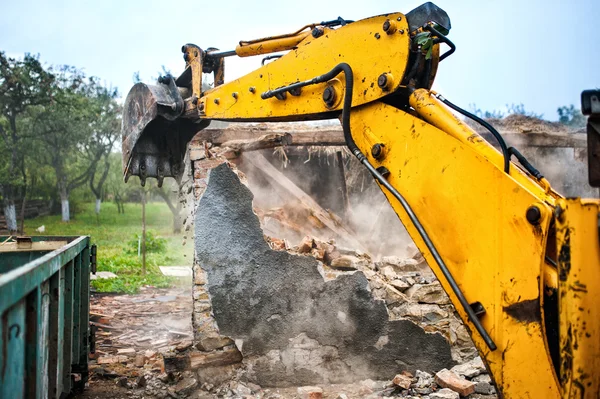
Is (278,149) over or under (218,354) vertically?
over

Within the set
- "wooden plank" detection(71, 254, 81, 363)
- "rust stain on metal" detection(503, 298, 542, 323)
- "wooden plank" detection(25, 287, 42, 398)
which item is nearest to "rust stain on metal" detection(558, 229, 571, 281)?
"rust stain on metal" detection(503, 298, 542, 323)

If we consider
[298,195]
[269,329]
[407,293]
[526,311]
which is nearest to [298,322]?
[269,329]

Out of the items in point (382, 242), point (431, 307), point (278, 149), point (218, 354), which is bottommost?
point (218, 354)

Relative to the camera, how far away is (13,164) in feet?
65.7

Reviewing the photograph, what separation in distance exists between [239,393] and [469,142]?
3.88m

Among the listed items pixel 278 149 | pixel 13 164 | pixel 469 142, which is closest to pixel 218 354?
pixel 278 149

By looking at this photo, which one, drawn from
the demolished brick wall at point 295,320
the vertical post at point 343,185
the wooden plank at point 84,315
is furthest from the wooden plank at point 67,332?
the vertical post at point 343,185

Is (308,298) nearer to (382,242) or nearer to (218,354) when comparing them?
(218,354)

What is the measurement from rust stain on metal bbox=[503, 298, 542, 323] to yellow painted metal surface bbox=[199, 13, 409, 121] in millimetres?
1270

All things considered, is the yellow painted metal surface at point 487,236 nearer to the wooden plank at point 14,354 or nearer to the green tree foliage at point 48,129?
the wooden plank at point 14,354

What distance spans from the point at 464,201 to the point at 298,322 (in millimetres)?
3415

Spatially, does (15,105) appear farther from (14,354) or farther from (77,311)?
(14,354)

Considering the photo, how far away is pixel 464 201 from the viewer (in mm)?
2348

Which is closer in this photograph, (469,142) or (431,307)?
(469,142)
